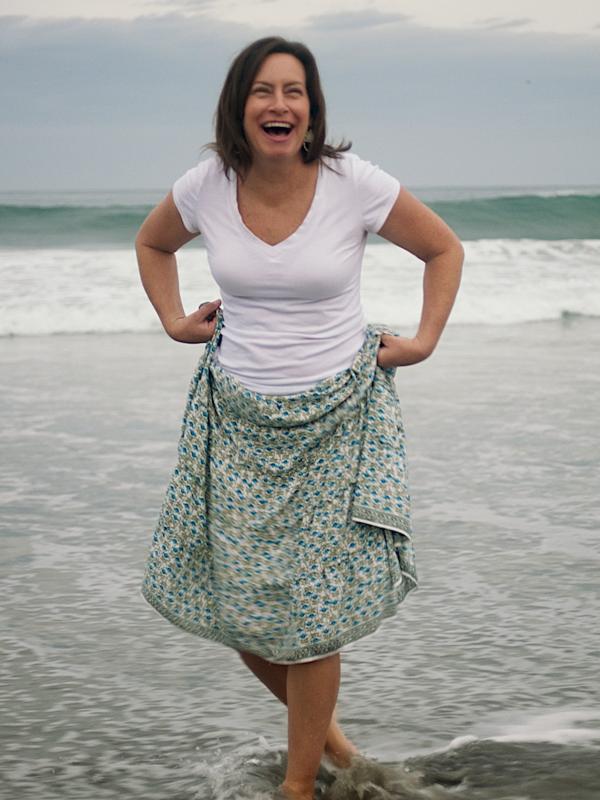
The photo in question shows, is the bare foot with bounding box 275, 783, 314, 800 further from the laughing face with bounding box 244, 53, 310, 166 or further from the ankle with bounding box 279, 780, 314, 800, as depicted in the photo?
Answer: the laughing face with bounding box 244, 53, 310, 166

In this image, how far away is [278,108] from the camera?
115 inches

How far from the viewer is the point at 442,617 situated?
441 cm

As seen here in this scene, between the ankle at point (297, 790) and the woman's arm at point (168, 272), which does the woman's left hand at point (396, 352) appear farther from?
the ankle at point (297, 790)

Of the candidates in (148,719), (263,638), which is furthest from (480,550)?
(263,638)

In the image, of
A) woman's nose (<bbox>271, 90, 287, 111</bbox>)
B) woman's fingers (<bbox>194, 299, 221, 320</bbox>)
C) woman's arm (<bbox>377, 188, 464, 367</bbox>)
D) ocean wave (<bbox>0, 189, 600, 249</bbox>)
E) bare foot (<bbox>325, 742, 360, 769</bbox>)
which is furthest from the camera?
ocean wave (<bbox>0, 189, 600, 249</bbox>)

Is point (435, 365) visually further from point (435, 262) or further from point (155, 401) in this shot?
point (435, 262)

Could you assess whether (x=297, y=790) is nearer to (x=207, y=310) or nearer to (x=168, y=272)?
(x=207, y=310)

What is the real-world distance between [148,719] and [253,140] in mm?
1569

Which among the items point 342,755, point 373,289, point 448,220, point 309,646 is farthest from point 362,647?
point 448,220

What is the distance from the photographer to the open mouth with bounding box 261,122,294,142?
2930 millimetres

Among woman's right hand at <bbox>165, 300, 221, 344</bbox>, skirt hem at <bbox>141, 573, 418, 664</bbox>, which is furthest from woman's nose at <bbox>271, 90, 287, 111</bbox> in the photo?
skirt hem at <bbox>141, 573, 418, 664</bbox>

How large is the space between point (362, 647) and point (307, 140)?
177cm

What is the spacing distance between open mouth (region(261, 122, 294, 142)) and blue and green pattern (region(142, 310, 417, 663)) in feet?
1.58

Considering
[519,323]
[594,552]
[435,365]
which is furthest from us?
[519,323]
